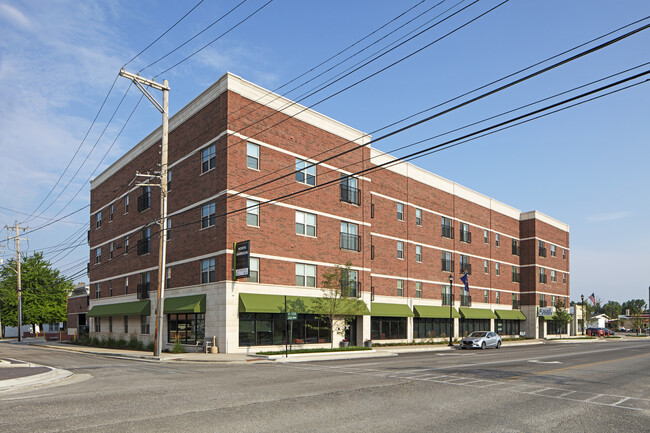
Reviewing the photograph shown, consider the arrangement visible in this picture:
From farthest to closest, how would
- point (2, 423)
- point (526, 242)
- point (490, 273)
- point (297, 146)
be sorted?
1. point (526, 242)
2. point (490, 273)
3. point (297, 146)
4. point (2, 423)

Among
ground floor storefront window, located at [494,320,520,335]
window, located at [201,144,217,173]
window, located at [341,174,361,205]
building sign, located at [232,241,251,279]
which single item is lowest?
ground floor storefront window, located at [494,320,520,335]

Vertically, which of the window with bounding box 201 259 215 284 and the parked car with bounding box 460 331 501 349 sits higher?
the window with bounding box 201 259 215 284

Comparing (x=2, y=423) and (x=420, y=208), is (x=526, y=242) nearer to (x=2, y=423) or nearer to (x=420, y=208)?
(x=420, y=208)

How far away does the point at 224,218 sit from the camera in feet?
103

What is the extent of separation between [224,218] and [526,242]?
49333mm

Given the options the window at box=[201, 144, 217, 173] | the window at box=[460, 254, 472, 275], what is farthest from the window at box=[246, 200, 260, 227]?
the window at box=[460, 254, 472, 275]

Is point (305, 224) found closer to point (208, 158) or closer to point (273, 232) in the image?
point (273, 232)

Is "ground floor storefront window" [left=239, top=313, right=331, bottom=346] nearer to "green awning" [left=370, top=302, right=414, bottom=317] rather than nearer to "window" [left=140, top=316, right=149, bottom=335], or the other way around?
"green awning" [left=370, top=302, right=414, bottom=317]

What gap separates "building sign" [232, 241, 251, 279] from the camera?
98.3 ft

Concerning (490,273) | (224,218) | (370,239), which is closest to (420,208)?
(370,239)

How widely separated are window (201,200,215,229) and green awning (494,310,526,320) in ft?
131

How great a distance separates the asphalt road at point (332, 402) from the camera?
32.9ft

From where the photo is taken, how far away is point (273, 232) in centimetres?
3359

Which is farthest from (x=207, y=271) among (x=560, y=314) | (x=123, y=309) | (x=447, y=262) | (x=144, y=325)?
(x=560, y=314)
